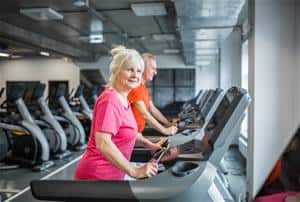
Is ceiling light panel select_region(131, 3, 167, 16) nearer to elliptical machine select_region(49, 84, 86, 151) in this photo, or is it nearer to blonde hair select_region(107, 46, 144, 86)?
elliptical machine select_region(49, 84, 86, 151)

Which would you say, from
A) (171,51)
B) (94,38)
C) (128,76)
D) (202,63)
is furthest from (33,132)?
(202,63)

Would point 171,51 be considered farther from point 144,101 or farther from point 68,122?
point 144,101

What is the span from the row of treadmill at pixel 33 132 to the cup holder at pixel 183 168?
162 inches

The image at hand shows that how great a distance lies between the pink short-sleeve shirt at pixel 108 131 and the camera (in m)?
1.90

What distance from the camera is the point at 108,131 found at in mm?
1862

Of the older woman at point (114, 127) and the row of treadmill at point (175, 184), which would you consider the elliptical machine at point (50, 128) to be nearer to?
the older woman at point (114, 127)

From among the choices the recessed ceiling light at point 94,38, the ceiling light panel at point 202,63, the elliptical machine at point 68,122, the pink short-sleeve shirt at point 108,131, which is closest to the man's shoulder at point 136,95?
the pink short-sleeve shirt at point 108,131

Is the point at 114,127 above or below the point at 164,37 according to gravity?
below

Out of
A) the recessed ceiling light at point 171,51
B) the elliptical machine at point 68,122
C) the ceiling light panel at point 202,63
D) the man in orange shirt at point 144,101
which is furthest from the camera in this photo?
the ceiling light panel at point 202,63

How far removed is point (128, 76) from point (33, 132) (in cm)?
438

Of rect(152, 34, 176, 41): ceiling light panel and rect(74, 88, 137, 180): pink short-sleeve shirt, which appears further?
rect(152, 34, 176, 41): ceiling light panel

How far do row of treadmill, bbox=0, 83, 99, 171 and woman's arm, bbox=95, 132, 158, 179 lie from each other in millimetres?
3993

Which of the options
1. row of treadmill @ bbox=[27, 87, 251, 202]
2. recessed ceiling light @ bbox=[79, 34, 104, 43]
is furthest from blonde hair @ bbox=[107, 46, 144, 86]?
recessed ceiling light @ bbox=[79, 34, 104, 43]

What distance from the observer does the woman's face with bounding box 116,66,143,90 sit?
2.02 meters
